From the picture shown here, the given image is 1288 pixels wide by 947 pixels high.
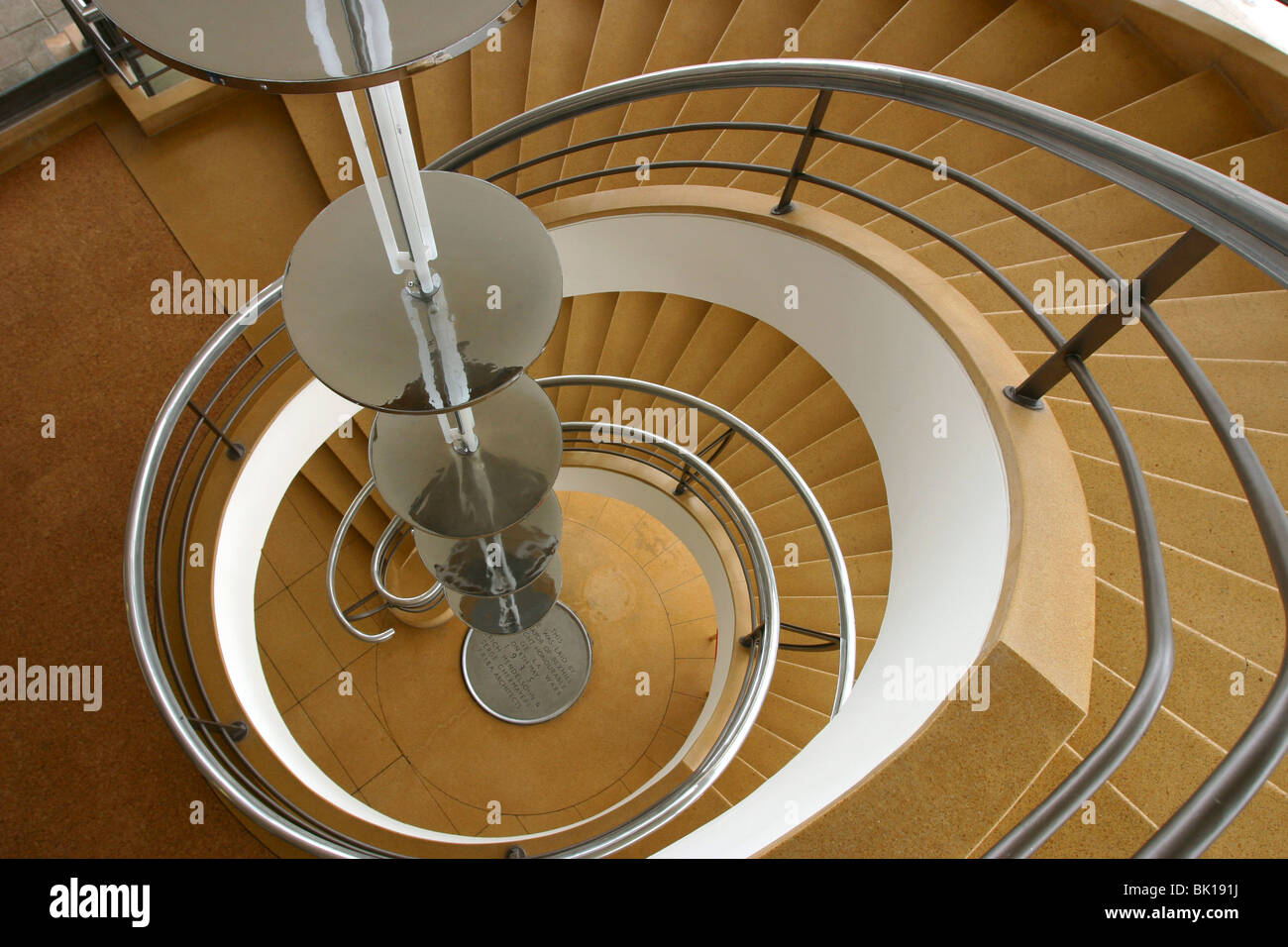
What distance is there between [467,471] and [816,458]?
3.55 meters

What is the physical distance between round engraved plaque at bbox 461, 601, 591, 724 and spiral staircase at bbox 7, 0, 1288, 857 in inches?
7.7

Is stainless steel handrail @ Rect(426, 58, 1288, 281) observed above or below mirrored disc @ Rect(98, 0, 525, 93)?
above

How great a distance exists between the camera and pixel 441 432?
2059 mm

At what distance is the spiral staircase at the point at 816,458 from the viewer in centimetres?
222

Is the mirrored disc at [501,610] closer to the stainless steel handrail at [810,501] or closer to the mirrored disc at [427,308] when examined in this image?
the stainless steel handrail at [810,501]

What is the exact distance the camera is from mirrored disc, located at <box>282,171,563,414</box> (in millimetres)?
1373

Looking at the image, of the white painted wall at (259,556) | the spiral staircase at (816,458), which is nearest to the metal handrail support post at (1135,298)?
the spiral staircase at (816,458)

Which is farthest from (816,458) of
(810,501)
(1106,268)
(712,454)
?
(1106,268)

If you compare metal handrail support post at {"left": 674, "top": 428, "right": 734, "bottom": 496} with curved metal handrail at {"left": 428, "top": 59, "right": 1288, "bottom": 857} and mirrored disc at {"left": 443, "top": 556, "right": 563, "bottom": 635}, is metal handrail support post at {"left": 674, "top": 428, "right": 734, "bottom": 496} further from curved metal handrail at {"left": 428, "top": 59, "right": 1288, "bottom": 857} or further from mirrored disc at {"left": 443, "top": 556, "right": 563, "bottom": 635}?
curved metal handrail at {"left": 428, "top": 59, "right": 1288, "bottom": 857}

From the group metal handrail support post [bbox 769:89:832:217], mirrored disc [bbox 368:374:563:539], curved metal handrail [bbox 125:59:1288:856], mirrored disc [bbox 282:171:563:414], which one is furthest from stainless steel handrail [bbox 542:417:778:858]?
mirrored disc [bbox 282:171:563:414]

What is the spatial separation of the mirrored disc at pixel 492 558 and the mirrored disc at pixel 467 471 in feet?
2.70

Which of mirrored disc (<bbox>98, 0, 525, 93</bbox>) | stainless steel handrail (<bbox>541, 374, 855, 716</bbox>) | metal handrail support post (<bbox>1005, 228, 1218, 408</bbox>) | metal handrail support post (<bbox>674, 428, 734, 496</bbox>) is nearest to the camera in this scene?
mirrored disc (<bbox>98, 0, 525, 93</bbox>)

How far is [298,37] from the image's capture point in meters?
0.71
